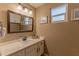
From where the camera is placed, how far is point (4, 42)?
4.66ft

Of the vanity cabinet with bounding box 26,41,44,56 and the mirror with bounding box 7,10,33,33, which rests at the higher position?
the mirror with bounding box 7,10,33,33

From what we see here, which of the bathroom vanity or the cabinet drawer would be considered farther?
the cabinet drawer

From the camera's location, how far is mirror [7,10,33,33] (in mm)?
1463

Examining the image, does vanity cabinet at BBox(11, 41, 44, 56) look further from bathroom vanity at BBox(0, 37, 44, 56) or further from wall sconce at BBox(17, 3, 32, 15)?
wall sconce at BBox(17, 3, 32, 15)

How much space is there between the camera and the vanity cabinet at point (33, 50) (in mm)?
1414

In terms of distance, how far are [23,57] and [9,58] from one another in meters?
0.19

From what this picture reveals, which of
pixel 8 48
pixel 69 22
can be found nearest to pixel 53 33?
pixel 69 22

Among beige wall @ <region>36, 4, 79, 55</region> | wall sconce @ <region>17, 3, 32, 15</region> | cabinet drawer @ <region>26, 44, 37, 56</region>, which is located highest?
wall sconce @ <region>17, 3, 32, 15</region>

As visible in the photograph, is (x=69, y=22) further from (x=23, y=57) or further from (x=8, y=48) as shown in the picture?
(x=8, y=48)

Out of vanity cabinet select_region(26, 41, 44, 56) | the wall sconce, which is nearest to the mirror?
the wall sconce

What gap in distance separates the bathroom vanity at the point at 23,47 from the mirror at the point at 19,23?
0.54 feet

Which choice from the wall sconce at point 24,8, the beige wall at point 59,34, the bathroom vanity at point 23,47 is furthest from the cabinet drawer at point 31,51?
the wall sconce at point 24,8

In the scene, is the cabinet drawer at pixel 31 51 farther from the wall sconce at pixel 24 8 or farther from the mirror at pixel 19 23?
the wall sconce at pixel 24 8

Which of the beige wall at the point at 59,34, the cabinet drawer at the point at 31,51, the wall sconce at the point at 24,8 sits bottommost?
the cabinet drawer at the point at 31,51
